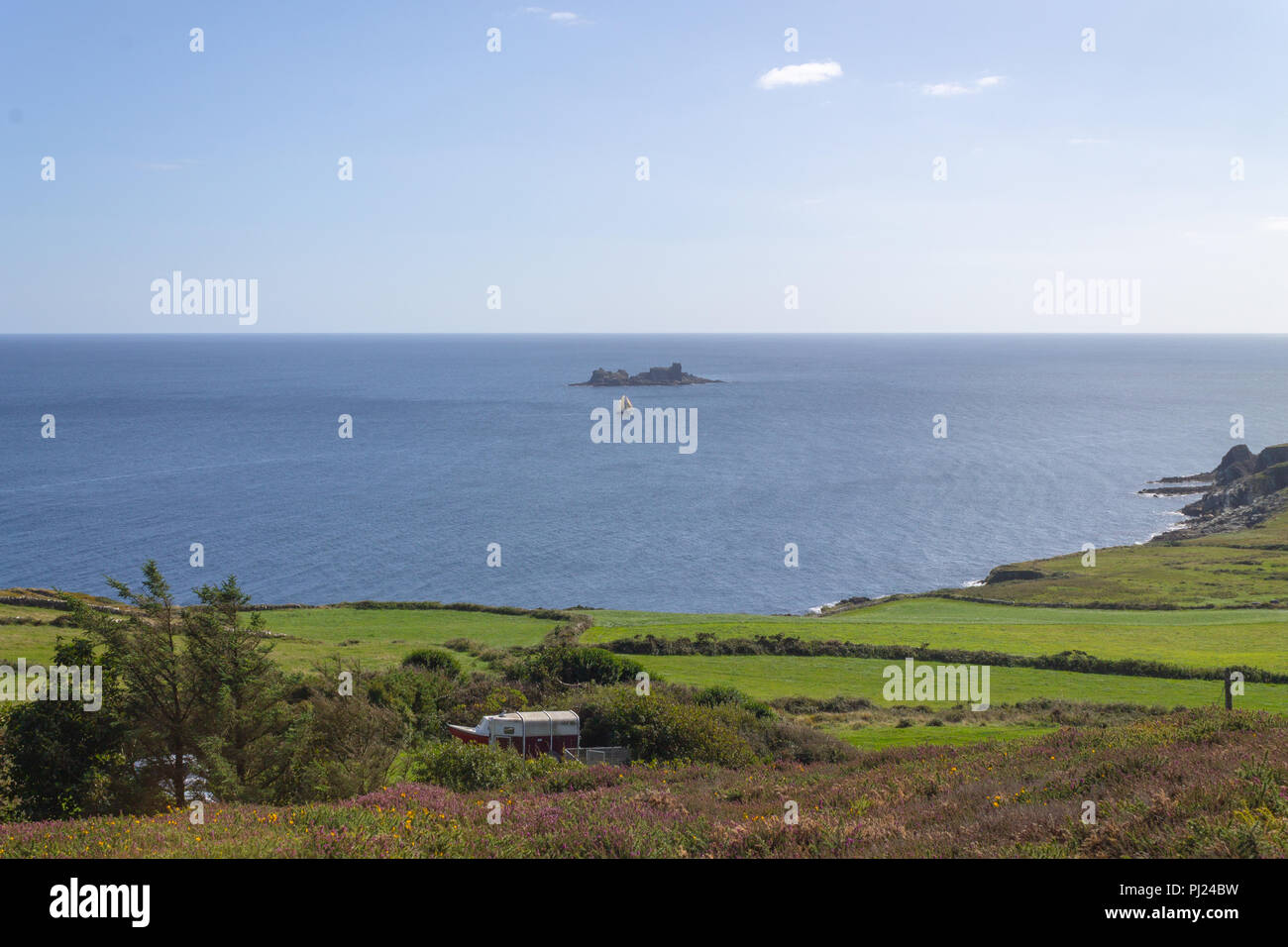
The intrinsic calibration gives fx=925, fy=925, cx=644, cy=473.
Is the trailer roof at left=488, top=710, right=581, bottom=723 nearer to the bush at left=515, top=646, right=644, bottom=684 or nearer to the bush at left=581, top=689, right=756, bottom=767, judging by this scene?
the bush at left=581, top=689, right=756, bottom=767

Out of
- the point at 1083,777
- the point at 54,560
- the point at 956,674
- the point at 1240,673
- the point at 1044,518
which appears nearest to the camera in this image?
the point at 1083,777

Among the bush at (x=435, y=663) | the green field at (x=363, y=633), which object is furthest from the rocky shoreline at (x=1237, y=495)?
the bush at (x=435, y=663)

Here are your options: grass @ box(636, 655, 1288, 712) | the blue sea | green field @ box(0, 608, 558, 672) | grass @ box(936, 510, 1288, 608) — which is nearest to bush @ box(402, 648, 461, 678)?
green field @ box(0, 608, 558, 672)

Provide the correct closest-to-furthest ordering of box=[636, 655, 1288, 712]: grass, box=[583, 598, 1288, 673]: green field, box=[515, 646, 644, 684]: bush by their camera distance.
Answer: box=[515, 646, 644, 684]: bush, box=[636, 655, 1288, 712]: grass, box=[583, 598, 1288, 673]: green field

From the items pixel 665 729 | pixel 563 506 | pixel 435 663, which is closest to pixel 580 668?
pixel 435 663

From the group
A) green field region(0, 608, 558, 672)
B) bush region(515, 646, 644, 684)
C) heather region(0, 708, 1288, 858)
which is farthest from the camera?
green field region(0, 608, 558, 672)
